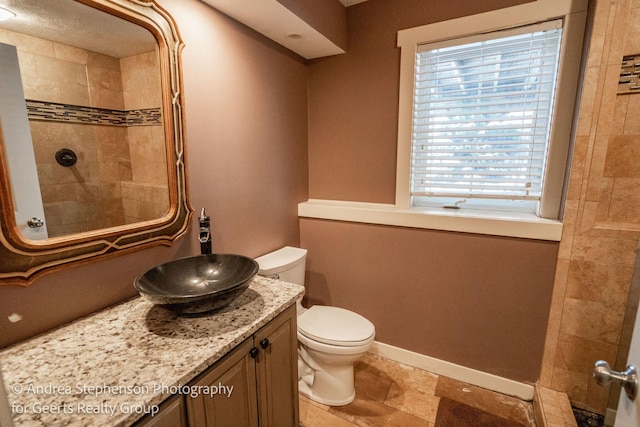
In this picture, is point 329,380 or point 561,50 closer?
point 561,50

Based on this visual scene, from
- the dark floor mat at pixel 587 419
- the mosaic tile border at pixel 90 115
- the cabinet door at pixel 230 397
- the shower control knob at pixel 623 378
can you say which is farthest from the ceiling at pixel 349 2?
the dark floor mat at pixel 587 419

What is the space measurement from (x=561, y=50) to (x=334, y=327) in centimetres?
191

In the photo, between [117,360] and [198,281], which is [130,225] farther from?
[117,360]

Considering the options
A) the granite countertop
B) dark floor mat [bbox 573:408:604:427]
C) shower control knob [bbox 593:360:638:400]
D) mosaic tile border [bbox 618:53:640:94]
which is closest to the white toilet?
the granite countertop

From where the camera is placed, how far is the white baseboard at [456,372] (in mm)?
1784

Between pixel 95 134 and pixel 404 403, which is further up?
pixel 95 134

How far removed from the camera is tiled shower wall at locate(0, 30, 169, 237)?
963 mm

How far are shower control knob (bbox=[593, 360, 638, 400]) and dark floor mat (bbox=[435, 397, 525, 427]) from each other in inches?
46.3

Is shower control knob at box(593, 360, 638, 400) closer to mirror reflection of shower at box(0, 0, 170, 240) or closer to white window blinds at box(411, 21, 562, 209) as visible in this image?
white window blinds at box(411, 21, 562, 209)

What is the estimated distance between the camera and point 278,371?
123 cm

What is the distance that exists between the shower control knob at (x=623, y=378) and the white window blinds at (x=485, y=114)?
1.25 m

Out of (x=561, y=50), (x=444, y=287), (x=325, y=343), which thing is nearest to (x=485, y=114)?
(x=561, y=50)

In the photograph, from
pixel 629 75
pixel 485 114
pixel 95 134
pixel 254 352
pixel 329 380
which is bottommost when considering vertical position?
pixel 329 380

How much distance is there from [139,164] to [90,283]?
50cm
